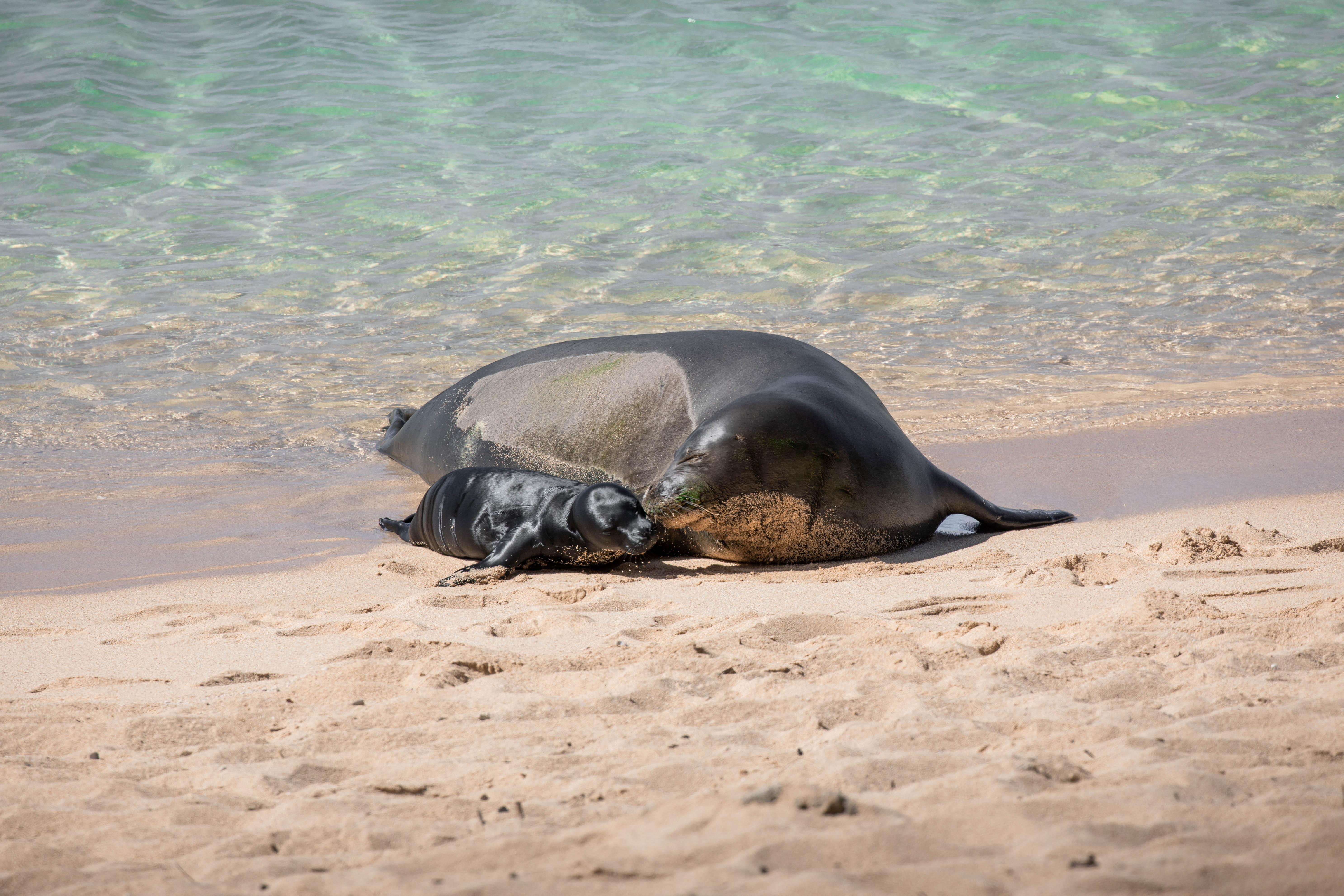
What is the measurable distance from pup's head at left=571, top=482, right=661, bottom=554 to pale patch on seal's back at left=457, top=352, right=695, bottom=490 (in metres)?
0.73

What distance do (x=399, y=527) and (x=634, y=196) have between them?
26.2ft

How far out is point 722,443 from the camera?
4066 millimetres

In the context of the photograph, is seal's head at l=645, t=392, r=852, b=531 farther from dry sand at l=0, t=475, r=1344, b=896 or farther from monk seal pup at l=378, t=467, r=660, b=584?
dry sand at l=0, t=475, r=1344, b=896

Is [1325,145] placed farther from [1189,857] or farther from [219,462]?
[1189,857]

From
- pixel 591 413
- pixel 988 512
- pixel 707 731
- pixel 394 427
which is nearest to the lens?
pixel 707 731

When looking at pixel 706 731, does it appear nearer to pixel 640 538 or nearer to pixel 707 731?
pixel 707 731

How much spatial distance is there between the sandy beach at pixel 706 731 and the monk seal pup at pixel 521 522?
0.44 feet

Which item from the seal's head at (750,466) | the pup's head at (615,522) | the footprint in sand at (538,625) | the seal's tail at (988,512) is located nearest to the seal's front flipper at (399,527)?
the pup's head at (615,522)

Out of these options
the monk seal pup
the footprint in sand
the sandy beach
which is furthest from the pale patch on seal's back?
the footprint in sand

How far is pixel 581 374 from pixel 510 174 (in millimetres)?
8189

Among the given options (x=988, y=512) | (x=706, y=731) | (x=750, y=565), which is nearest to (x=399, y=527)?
(x=750, y=565)

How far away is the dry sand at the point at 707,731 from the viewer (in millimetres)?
1691

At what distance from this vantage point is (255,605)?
3750 millimetres

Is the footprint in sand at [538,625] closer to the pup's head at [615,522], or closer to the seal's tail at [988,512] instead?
the pup's head at [615,522]
